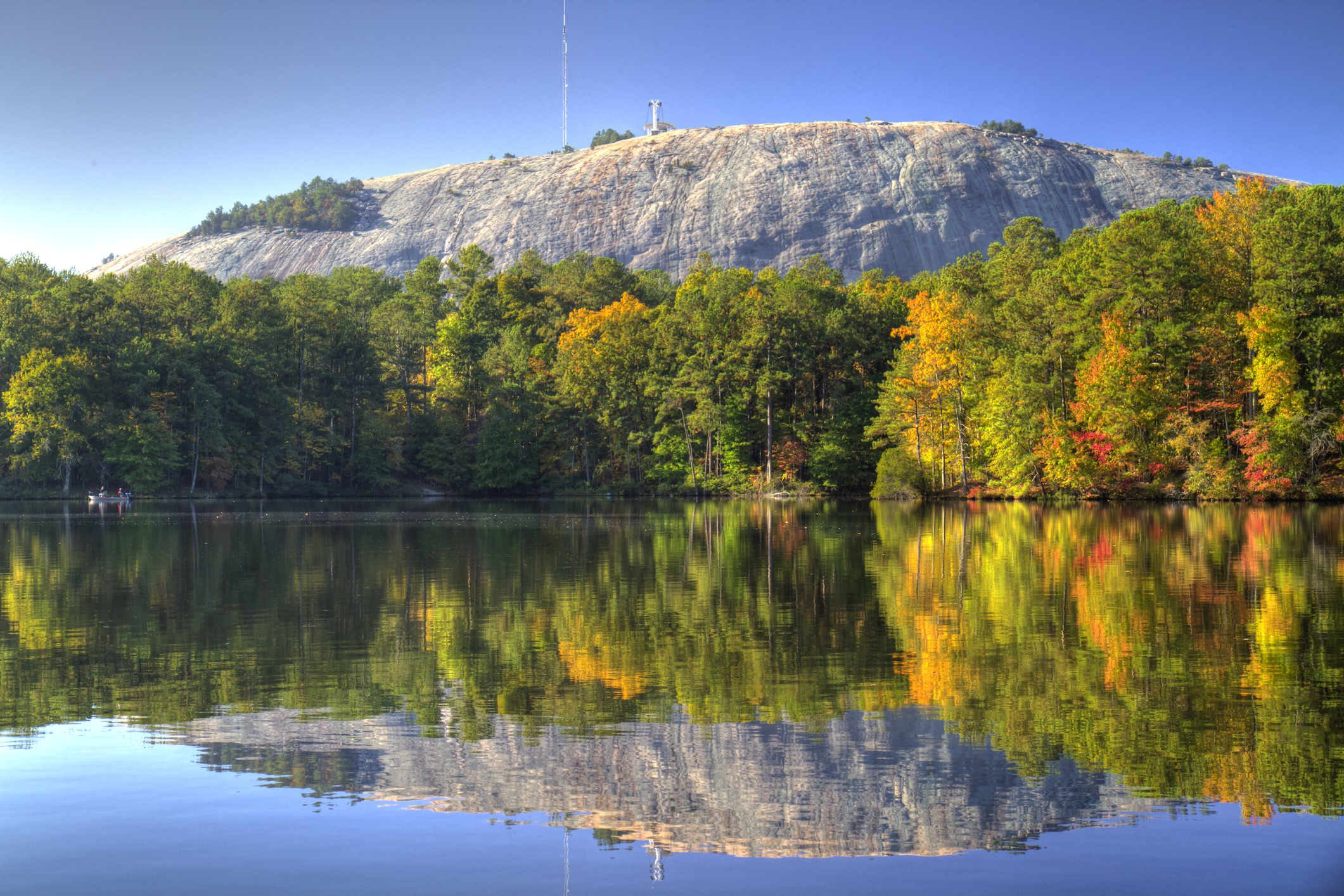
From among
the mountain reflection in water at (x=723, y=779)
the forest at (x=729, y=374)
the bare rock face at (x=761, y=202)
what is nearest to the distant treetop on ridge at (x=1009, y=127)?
the bare rock face at (x=761, y=202)

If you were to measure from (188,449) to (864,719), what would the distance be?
76353 mm

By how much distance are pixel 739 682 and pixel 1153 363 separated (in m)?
53.3

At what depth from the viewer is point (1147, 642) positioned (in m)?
12.6

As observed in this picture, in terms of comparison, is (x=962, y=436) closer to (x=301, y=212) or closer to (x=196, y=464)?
(x=196, y=464)

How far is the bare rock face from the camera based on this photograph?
500 feet

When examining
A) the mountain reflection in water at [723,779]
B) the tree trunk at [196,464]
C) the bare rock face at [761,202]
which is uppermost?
the bare rock face at [761,202]

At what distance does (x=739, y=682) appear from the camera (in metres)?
Result: 10.5

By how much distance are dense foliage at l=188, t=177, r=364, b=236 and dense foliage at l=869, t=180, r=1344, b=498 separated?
468 ft

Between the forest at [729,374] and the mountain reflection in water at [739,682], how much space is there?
33491 mm

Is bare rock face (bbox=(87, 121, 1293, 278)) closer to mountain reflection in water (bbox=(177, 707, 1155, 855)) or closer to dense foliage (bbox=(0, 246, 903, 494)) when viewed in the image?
dense foliage (bbox=(0, 246, 903, 494))

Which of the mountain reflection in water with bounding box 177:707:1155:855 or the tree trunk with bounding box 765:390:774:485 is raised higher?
the tree trunk with bounding box 765:390:774:485

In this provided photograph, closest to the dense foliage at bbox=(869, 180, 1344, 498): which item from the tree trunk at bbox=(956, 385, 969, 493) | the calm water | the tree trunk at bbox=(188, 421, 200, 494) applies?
the tree trunk at bbox=(956, 385, 969, 493)

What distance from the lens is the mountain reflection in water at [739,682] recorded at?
7004mm

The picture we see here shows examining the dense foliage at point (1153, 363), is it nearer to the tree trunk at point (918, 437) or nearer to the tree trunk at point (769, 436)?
the tree trunk at point (918, 437)
